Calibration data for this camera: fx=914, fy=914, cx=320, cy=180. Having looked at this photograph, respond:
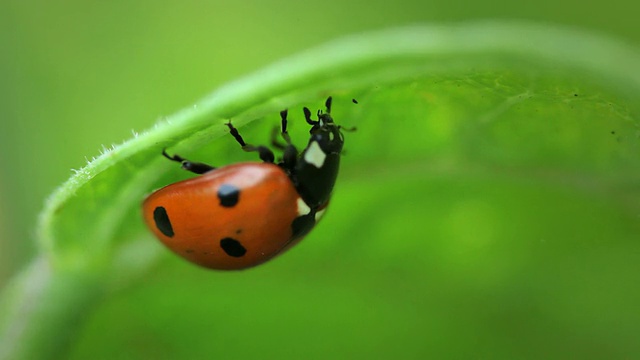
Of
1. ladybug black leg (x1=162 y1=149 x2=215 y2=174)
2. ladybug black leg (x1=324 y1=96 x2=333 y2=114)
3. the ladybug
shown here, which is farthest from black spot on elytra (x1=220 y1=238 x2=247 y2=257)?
ladybug black leg (x1=324 y1=96 x2=333 y2=114)

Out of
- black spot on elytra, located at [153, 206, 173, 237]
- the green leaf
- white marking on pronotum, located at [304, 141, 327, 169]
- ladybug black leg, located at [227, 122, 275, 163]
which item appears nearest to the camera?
the green leaf

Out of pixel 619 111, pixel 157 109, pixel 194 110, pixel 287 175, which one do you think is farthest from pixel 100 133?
pixel 619 111

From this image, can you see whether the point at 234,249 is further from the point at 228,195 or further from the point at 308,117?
the point at 308,117

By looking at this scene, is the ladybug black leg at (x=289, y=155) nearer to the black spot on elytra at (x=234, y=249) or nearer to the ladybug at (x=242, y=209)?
the ladybug at (x=242, y=209)

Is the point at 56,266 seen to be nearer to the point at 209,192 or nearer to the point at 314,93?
the point at 209,192

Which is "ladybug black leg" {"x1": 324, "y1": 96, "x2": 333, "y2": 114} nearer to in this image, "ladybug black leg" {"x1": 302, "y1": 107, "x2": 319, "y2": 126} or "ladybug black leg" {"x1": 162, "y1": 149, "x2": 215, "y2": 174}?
"ladybug black leg" {"x1": 302, "y1": 107, "x2": 319, "y2": 126}

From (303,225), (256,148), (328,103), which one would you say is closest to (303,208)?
(303,225)

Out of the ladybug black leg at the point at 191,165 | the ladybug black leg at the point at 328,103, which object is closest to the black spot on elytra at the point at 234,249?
the ladybug black leg at the point at 191,165

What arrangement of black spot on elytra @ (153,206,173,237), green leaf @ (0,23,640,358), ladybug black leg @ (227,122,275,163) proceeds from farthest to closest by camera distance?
black spot on elytra @ (153,206,173,237) → ladybug black leg @ (227,122,275,163) → green leaf @ (0,23,640,358)
